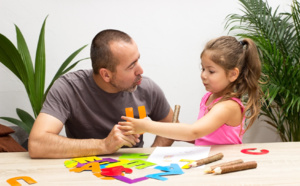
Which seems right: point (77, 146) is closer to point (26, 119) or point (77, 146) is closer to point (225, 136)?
point (225, 136)

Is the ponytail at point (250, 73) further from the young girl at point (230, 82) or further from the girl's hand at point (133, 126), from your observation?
the girl's hand at point (133, 126)

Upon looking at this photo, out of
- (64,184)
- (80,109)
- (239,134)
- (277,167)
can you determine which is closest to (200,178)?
(277,167)

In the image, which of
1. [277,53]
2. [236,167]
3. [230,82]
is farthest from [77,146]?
[277,53]

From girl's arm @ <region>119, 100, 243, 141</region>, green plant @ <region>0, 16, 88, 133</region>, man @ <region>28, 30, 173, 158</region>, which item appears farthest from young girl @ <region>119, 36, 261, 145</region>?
green plant @ <region>0, 16, 88, 133</region>

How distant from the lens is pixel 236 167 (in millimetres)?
1294

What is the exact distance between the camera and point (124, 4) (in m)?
3.17

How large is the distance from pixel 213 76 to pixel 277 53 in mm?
1140

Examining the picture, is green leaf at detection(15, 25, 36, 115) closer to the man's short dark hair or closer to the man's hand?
the man's short dark hair

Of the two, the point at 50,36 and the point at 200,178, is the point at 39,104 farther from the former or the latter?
the point at 200,178

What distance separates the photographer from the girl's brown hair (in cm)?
179

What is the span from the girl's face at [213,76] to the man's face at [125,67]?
34 centimetres

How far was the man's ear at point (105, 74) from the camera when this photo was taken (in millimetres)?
1925

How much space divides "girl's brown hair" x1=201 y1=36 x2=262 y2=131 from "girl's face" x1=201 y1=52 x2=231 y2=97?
20 millimetres

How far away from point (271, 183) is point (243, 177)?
0.10 meters
